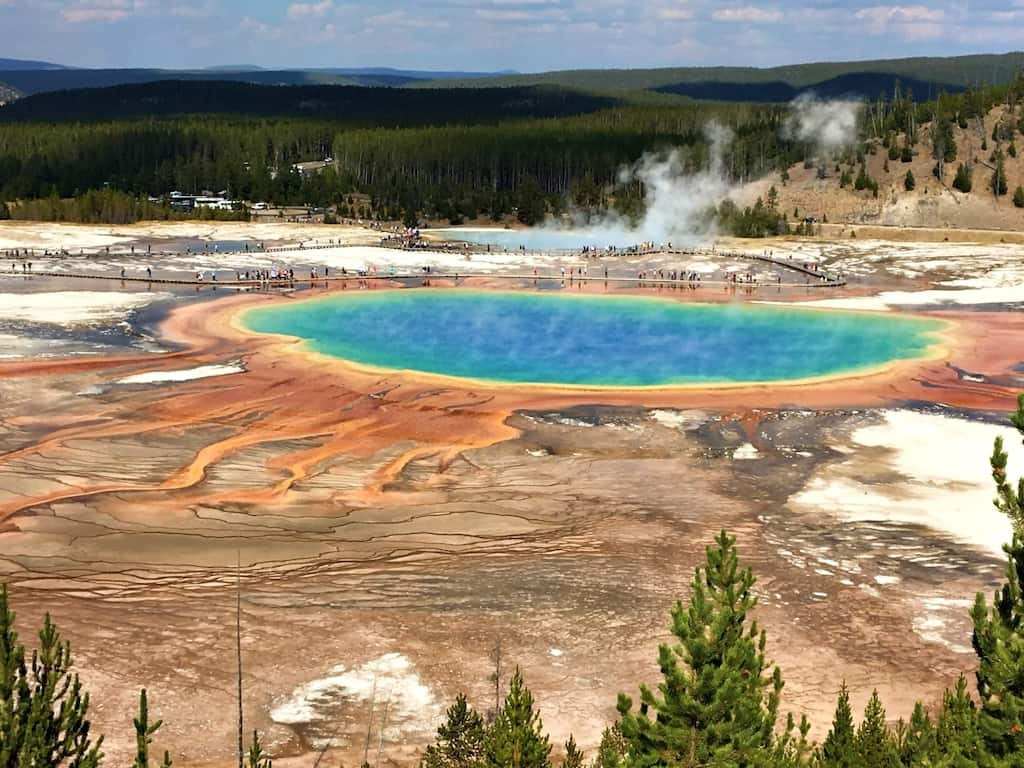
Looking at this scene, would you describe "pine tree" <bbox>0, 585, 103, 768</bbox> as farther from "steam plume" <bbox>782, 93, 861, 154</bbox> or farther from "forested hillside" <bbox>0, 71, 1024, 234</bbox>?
"steam plume" <bbox>782, 93, 861, 154</bbox>

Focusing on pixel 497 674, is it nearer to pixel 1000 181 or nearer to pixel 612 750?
pixel 612 750

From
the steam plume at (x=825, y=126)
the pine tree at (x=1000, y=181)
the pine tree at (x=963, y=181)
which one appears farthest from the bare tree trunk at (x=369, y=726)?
the steam plume at (x=825, y=126)

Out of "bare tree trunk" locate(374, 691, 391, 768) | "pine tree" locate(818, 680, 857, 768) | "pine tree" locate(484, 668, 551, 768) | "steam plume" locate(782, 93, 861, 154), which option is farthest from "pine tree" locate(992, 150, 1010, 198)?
"pine tree" locate(484, 668, 551, 768)

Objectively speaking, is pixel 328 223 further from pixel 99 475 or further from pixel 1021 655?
pixel 1021 655

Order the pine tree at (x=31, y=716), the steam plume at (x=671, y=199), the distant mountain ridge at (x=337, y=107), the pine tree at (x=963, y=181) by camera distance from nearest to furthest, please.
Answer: the pine tree at (x=31, y=716) → the pine tree at (x=963, y=181) → the steam plume at (x=671, y=199) → the distant mountain ridge at (x=337, y=107)

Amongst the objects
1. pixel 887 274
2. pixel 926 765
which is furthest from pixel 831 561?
pixel 887 274

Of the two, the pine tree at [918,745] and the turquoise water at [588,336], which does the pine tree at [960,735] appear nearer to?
the pine tree at [918,745]

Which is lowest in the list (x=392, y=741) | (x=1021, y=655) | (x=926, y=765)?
(x=392, y=741)
